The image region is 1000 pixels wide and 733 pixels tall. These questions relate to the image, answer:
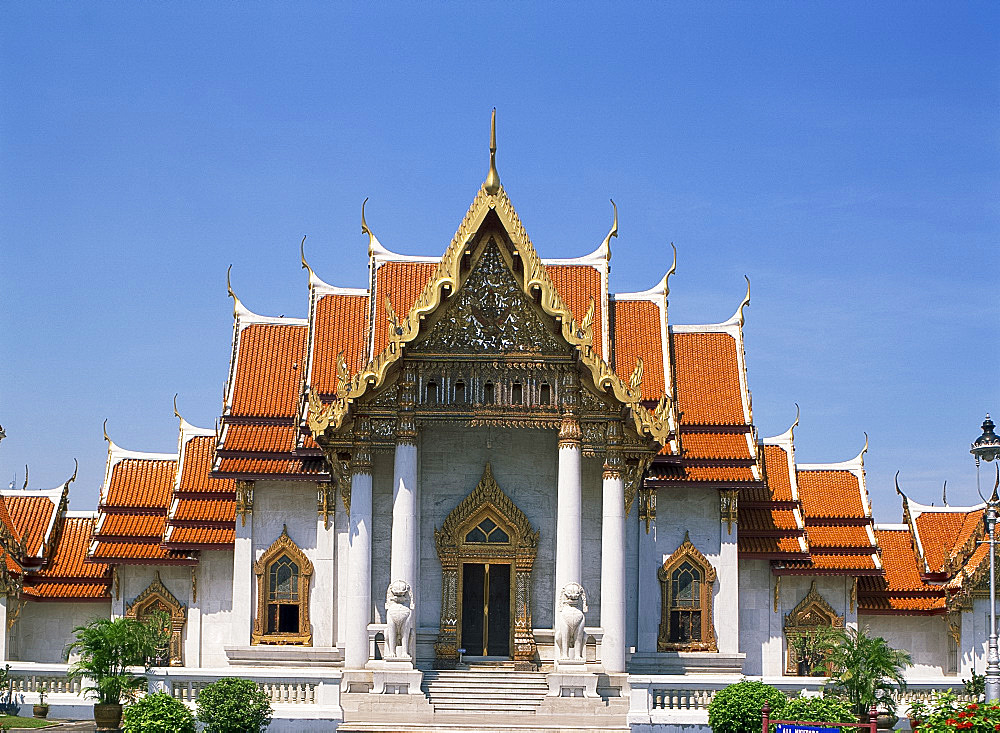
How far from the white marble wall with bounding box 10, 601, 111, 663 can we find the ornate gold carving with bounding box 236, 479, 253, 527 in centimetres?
507

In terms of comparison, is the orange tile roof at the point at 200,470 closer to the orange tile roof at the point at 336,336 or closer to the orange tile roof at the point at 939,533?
the orange tile roof at the point at 336,336

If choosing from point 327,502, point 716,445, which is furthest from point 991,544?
point 327,502

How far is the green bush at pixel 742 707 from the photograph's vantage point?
2180 cm

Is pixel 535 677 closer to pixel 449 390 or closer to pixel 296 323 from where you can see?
pixel 449 390

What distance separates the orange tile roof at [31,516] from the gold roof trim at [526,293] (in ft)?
→ 35.6

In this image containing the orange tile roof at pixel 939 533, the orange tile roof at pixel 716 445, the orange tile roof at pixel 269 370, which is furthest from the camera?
the orange tile roof at pixel 939 533

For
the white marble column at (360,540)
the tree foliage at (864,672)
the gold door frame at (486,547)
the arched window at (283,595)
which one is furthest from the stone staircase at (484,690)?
the tree foliage at (864,672)

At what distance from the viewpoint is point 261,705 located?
22.9m

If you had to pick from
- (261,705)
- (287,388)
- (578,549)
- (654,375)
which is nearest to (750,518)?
(654,375)

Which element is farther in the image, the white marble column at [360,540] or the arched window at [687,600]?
the arched window at [687,600]

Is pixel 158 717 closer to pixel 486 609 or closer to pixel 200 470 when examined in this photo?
pixel 486 609

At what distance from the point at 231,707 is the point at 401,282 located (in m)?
11.2

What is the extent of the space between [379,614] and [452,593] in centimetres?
143

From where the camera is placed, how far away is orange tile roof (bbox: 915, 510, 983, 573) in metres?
32.8
